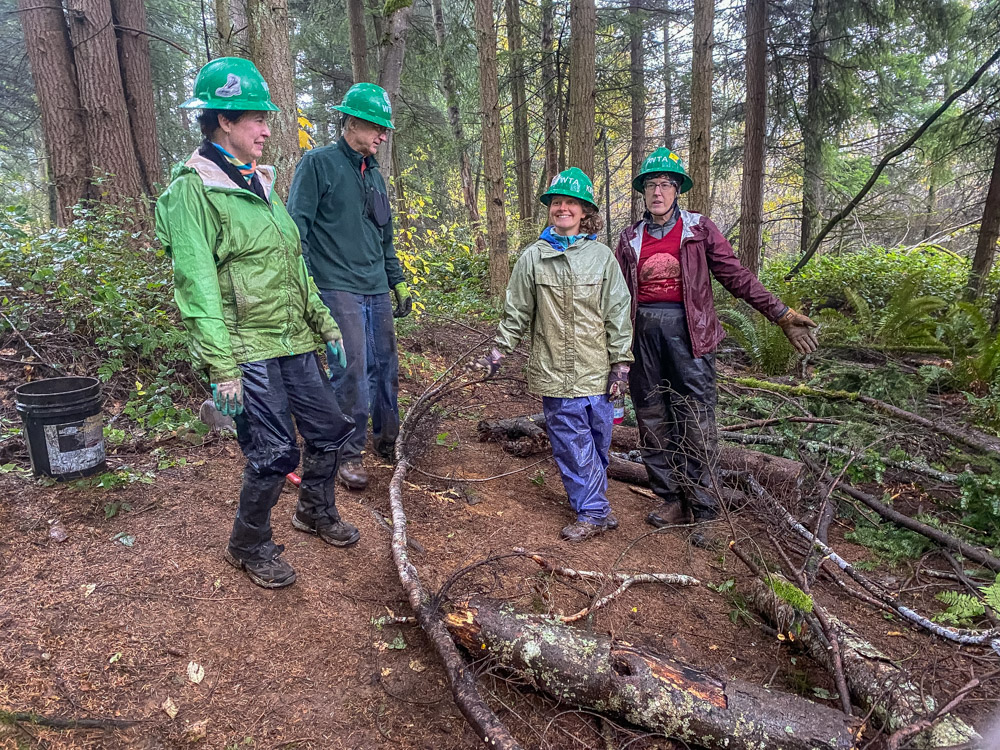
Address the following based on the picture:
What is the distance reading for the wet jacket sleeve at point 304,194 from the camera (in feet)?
12.0

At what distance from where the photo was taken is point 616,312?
3.63 m

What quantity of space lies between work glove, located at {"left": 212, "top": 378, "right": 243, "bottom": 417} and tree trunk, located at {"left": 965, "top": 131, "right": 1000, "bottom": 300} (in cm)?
917

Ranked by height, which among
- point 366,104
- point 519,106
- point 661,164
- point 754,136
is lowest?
point 661,164

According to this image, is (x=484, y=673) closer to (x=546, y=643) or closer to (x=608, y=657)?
(x=546, y=643)

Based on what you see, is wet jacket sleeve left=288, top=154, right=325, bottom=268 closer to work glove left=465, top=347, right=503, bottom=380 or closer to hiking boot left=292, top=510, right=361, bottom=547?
work glove left=465, top=347, right=503, bottom=380

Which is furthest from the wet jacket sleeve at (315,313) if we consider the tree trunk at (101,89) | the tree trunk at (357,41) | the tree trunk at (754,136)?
the tree trunk at (754,136)

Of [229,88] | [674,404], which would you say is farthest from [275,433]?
[674,404]

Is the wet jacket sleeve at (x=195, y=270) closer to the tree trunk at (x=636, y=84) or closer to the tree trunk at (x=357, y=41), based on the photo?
the tree trunk at (x=357, y=41)

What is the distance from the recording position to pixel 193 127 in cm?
1923

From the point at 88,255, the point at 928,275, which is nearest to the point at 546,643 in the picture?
the point at 88,255

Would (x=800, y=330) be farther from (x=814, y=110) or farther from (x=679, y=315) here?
(x=814, y=110)

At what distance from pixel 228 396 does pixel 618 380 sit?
2252 mm

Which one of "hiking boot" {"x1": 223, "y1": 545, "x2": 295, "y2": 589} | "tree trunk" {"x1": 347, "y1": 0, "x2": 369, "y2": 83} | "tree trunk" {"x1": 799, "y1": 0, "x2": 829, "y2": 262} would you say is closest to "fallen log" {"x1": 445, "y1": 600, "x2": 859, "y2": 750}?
"hiking boot" {"x1": 223, "y1": 545, "x2": 295, "y2": 589}

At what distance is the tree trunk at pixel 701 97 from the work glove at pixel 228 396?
276 inches
